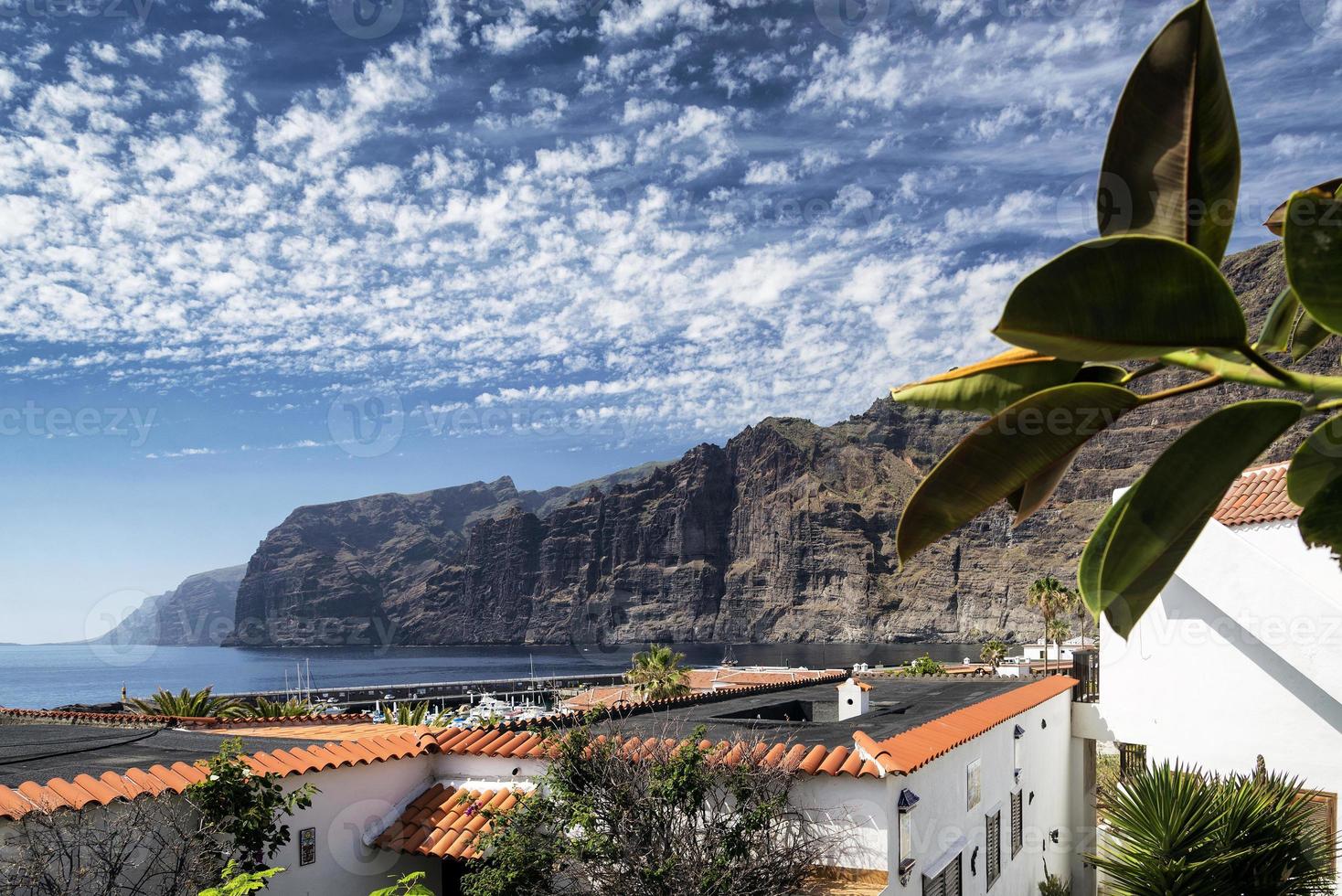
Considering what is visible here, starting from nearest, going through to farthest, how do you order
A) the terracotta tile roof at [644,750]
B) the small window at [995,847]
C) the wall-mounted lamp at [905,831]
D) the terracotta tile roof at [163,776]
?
the terracotta tile roof at [163,776], the terracotta tile roof at [644,750], the wall-mounted lamp at [905,831], the small window at [995,847]

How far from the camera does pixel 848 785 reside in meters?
7.67

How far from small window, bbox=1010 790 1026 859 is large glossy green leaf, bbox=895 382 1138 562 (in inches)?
498

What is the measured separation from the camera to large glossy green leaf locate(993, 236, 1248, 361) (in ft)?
5.36

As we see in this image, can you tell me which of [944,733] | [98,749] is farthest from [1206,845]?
[98,749]

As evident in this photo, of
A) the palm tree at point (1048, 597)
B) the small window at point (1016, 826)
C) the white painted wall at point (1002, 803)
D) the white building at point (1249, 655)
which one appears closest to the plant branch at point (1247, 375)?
the white painted wall at point (1002, 803)

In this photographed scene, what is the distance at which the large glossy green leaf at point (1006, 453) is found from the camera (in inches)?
76.9

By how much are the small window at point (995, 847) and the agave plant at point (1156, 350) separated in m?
11.0

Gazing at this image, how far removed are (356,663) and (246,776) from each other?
180567 millimetres

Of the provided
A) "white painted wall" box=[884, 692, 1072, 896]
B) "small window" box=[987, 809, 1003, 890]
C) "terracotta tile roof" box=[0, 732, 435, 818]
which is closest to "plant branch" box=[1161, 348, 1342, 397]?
"white painted wall" box=[884, 692, 1072, 896]

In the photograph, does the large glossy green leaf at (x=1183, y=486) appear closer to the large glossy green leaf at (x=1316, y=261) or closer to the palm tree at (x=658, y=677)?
the large glossy green leaf at (x=1316, y=261)

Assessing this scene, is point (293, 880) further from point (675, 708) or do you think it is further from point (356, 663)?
point (356, 663)

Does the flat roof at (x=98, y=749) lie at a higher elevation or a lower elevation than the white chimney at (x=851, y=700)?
higher

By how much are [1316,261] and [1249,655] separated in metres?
13.4

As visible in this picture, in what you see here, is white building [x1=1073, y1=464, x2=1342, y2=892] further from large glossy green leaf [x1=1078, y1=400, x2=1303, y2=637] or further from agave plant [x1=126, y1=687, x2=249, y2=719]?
agave plant [x1=126, y1=687, x2=249, y2=719]
